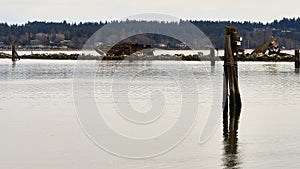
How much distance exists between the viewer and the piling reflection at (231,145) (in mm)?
15346

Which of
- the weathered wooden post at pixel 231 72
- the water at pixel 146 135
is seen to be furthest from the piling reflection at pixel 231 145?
the weathered wooden post at pixel 231 72

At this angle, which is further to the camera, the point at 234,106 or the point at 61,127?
the point at 234,106

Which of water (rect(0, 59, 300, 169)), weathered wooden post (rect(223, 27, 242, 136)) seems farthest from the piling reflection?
weathered wooden post (rect(223, 27, 242, 136))

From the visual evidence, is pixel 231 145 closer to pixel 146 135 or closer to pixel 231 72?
pixel 146 135

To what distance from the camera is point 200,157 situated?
1617cm

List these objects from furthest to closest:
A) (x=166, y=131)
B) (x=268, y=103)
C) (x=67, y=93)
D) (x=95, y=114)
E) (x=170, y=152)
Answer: (x=67, y=93), (x=268, y=103), (x=95, y=114), (x=166, y=131), (x=170, y=152)

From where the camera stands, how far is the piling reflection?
1535 cm

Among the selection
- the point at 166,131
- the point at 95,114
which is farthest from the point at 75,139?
the point at 95,114

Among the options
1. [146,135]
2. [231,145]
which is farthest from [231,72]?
[231,145]

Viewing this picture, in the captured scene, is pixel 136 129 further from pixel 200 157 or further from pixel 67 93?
pixel 67 93

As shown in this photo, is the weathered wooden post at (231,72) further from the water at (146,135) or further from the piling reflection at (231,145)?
the piling reflection at (231,145)

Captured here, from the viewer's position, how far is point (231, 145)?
17703mm

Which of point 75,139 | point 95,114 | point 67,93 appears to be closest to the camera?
point 75,139

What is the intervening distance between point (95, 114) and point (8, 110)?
10.7ft
